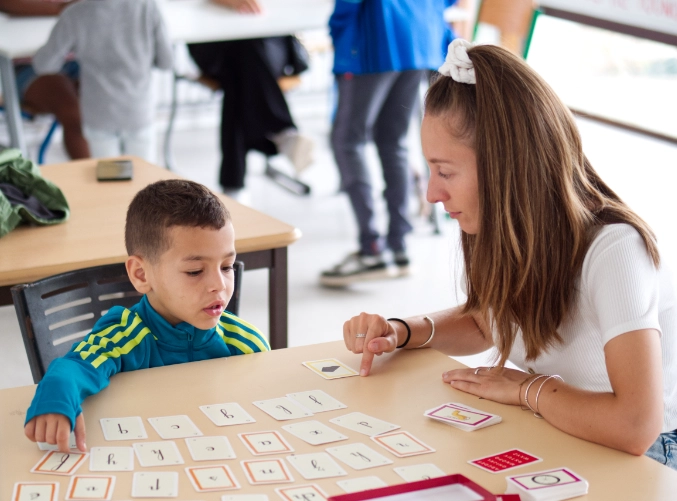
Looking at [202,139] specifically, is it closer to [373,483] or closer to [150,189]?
[150,189]

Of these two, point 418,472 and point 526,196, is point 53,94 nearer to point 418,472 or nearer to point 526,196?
point 526,196

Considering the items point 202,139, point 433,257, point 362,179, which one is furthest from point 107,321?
point 202,139

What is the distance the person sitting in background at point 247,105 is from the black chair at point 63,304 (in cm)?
265

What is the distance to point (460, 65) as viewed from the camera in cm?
131

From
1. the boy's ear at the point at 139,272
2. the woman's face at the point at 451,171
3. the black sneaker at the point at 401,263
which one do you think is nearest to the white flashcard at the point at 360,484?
the woman's face at the point at 451,171

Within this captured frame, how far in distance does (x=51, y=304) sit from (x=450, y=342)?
761 millimetres

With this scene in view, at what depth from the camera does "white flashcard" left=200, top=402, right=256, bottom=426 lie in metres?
1.19

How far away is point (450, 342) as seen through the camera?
5.13 feet

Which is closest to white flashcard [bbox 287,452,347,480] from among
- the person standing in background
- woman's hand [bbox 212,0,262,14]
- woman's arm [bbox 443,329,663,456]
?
woman's arm [bbox 443,329,663,456]

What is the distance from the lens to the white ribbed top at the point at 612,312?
1210mm

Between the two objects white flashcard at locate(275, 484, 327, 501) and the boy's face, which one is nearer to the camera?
white flashcard at locate(275, 484, 327, 501)

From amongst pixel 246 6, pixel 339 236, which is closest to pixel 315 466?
pixel 339 236

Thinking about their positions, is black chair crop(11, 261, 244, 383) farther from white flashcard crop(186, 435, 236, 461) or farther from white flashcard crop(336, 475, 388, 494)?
white flashcard crop(336, 475, 388, 494)

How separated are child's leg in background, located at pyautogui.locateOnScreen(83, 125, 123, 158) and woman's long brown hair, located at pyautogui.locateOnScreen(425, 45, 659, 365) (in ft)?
8.83
